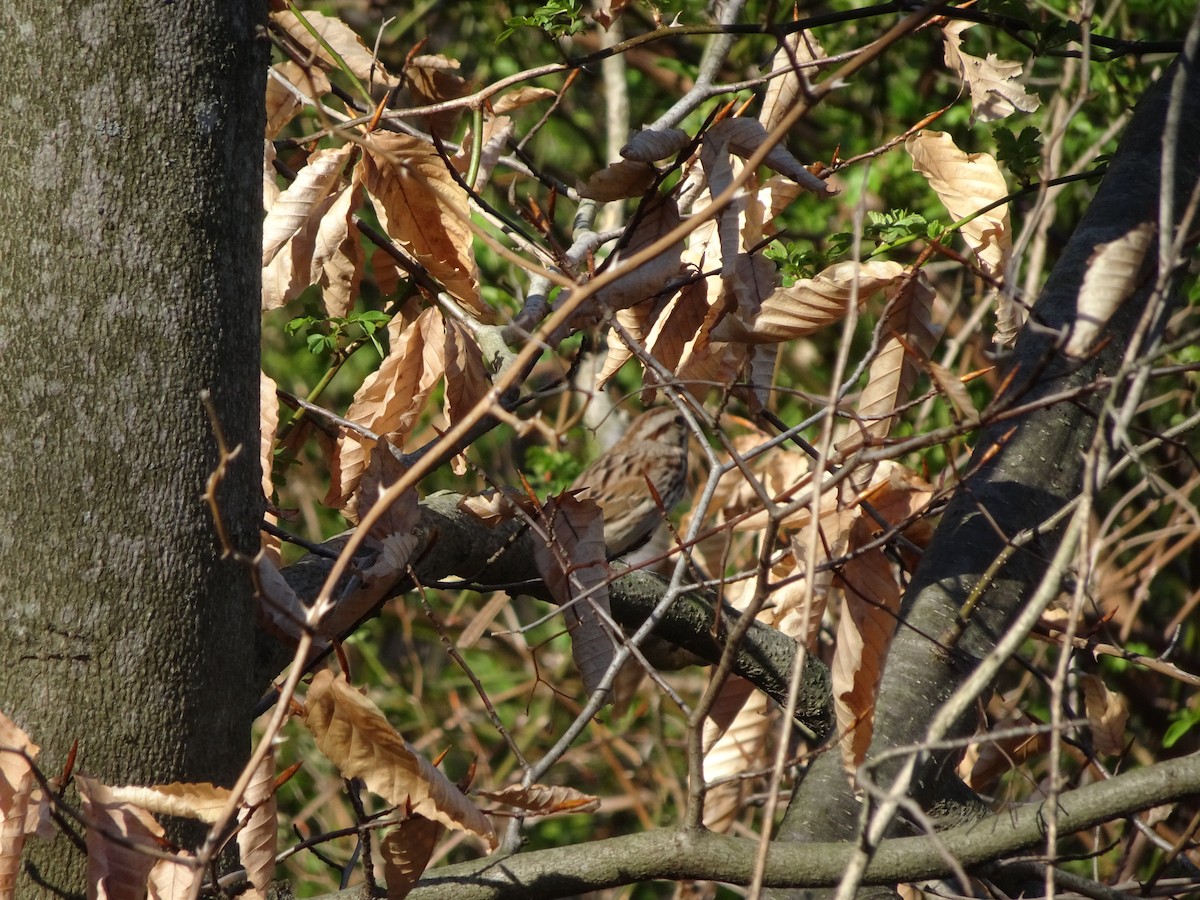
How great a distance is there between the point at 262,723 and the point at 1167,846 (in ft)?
16.3

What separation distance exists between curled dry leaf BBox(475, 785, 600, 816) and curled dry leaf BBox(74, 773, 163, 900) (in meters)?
0.45

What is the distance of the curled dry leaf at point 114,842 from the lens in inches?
55.1

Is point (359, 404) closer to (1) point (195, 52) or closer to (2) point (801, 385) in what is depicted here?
(1) point (195, 52)

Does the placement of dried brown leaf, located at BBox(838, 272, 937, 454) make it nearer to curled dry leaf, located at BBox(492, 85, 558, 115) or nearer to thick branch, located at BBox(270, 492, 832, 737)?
thick branch, located at BBox(270, 492, 832, 737)

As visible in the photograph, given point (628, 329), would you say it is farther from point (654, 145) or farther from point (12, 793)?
point (12, 793)

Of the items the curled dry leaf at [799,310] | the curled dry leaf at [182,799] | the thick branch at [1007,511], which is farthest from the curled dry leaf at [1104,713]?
the curled dry leaf at [182,799]

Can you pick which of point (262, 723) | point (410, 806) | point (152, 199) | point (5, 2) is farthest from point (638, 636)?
point (262, 723)

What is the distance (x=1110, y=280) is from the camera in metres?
1.85

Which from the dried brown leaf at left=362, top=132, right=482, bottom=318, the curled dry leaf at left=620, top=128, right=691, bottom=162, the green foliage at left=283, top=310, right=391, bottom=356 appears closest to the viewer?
the curled dry leaf at left=620, top=128, right=691, bottom=162

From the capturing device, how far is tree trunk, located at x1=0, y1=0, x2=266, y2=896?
1394 mm

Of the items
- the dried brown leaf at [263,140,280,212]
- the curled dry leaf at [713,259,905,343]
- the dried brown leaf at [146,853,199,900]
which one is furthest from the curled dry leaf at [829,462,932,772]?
the dried brown leaf at [263,140,280,212]

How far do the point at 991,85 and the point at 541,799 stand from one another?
56.9 inches

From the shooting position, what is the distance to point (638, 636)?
173cm

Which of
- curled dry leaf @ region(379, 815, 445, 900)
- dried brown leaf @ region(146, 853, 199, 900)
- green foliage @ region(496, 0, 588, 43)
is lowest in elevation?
curled dry leaf @ region(379, 815, 445, 900)
